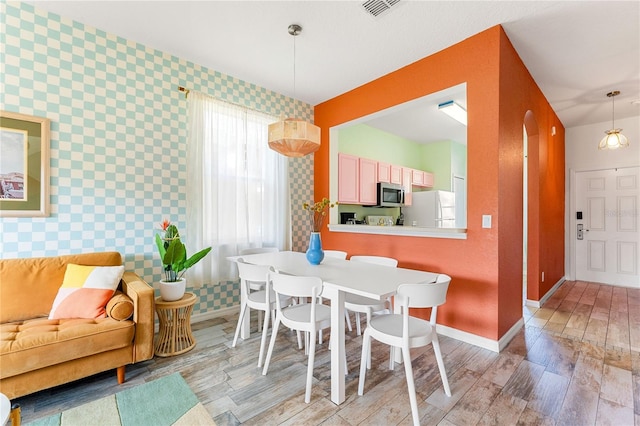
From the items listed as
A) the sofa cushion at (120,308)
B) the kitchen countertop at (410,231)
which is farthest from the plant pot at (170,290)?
the kitchen countertop at (410,231)

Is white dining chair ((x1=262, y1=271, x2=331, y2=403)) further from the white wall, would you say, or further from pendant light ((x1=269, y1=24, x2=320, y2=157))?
the white wall

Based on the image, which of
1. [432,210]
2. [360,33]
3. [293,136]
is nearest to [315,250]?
[293,136]

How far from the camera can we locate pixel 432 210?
5227 millimetres

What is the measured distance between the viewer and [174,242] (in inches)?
94.1

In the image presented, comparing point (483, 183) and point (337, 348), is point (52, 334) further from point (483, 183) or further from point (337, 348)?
point (483, 183)

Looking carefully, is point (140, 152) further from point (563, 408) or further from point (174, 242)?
point (563, 408)

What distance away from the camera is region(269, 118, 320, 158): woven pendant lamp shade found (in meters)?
2.41

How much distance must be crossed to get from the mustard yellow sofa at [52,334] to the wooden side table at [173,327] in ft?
0.99

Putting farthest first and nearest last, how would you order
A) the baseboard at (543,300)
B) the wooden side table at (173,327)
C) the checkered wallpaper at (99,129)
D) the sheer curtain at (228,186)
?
the baseboard at (543,300), the sheer curtain at (228,186), the wooden side table at (173,327), the checkered wallpaper at (99,129)

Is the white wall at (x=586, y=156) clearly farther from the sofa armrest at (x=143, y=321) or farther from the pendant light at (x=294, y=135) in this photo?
the sofa armrest at (x=143, y=321)

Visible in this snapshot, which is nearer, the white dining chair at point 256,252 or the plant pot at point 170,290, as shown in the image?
the plant pot at point 170,290

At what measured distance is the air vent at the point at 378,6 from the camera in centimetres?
219

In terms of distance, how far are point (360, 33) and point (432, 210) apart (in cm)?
356

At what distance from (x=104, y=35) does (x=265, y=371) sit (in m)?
3.36
